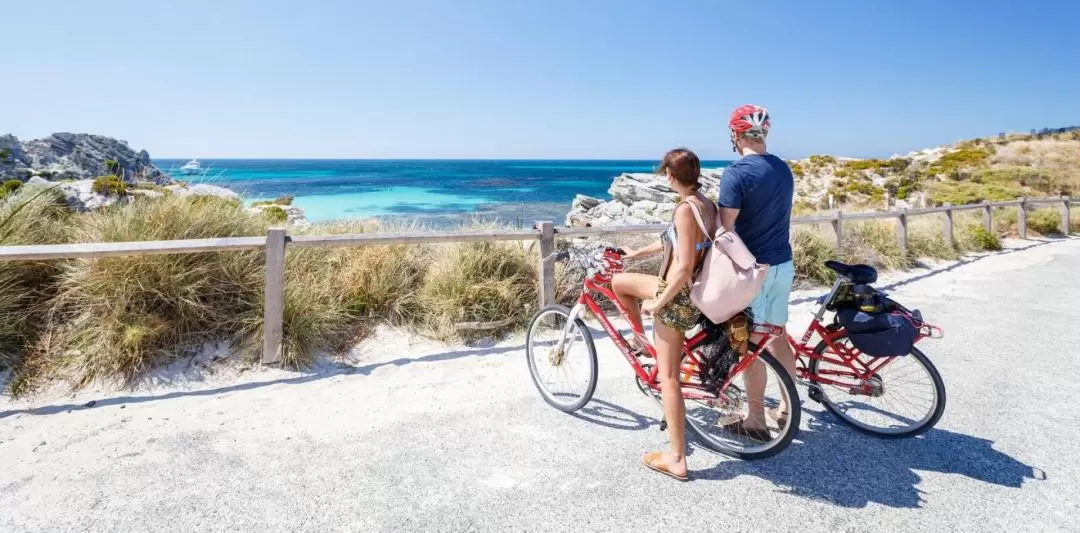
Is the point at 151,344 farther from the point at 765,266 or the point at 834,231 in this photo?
the point at 834,231

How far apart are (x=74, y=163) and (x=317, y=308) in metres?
23.7

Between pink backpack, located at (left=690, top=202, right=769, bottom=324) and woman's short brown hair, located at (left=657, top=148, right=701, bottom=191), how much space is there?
0.15 meters

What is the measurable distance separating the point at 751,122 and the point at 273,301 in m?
3.90

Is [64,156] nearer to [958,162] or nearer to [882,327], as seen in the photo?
[882,327]

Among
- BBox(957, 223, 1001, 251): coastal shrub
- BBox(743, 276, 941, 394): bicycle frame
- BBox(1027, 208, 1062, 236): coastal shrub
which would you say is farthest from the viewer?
BBox(1027, 208, 1062, 236): coastal shrub

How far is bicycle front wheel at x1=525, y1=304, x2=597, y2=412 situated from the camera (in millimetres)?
3480

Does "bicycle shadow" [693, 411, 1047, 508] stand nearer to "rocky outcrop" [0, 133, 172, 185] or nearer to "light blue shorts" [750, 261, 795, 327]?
"light blue shorts" [750, 261, 795, 327]

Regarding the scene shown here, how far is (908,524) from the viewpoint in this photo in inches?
92.4

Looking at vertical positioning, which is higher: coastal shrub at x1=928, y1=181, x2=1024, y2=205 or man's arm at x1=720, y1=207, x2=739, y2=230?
coastal shrub at x1=928, y1=181, x2=1024, y2=205

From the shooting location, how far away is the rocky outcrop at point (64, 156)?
1592 centimetres

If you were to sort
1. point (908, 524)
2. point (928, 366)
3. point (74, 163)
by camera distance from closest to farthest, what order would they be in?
point (908, 524)
point (928, 366)
point (74, 163)

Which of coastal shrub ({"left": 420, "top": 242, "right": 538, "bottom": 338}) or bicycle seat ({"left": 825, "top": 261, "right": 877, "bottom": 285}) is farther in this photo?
coastal shrub ({"left": 420, "top": 242, "right": 538, "bottom": 338})

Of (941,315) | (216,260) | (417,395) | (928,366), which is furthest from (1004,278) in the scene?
(216,260)

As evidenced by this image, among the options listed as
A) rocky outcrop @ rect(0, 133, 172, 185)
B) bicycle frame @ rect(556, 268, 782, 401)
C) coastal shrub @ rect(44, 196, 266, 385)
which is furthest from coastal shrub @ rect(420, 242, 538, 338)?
rocky outcrop @ rect(0, 133, 172, 185)
